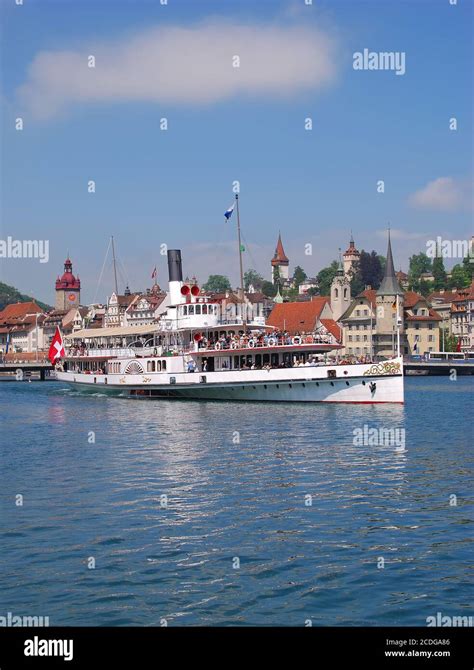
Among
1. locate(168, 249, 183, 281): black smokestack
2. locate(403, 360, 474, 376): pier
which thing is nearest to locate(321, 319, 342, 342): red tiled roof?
locate(403, 360, 474, 376): pier

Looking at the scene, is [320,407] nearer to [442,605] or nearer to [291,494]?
[291,494]

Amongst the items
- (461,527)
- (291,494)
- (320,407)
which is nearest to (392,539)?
(461,527)

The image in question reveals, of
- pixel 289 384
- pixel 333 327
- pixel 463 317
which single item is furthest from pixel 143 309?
pixel 289 384

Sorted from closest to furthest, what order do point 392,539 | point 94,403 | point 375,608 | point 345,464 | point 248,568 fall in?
1. point 375,608
2. point 248,568
3. point 392,539
4. point 345,464
5. point 94,403

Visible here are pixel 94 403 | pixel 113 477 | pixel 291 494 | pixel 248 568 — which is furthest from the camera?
pixel 94 403

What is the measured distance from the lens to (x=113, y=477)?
97.0 feet

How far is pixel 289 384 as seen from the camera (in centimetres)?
6150

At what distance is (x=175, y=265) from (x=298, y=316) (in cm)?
8330

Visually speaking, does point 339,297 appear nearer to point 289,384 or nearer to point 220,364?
point 220,364

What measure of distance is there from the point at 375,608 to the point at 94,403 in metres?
57.5

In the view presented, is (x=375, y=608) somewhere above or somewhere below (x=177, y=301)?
below

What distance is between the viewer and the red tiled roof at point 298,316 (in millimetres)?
155375

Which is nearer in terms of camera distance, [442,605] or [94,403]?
[442,605]
